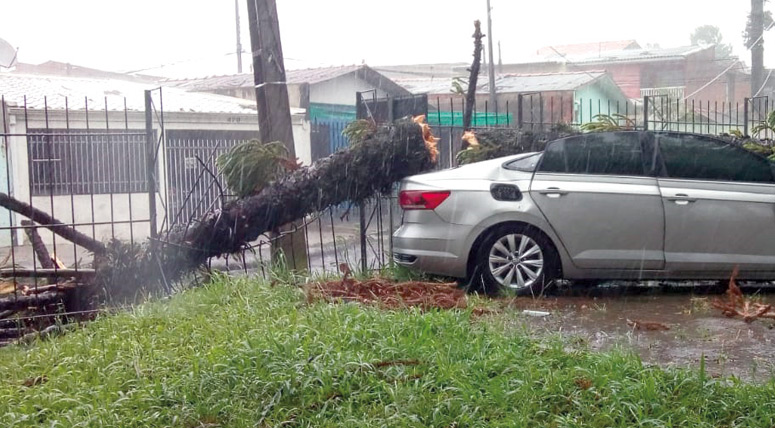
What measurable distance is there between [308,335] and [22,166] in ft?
43.1

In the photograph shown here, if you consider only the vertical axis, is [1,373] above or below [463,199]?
below

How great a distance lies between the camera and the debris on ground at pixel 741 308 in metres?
6.48

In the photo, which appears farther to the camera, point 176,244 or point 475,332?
point 176,244

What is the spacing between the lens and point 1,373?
18.7ft

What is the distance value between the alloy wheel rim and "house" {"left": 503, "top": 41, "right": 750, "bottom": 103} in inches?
645

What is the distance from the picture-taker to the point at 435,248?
7.65 meters

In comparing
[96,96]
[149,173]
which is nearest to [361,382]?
[149,173]

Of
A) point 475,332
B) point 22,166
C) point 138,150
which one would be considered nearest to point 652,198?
point 475,332

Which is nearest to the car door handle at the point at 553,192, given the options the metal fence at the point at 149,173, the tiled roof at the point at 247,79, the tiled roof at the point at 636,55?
the metal fence at the point at 149,173

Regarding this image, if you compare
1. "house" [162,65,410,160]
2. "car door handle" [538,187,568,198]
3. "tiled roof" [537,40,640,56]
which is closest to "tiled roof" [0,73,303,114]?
"house" [162,65,410,160]

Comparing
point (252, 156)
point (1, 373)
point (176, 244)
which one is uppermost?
point (252, 156)

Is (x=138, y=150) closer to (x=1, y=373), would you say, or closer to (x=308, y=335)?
(x=1, y=373)

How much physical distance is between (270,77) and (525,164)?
2.89 meters

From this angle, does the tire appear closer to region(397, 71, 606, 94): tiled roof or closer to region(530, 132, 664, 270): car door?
region(530, 132, 664, 270): car door
